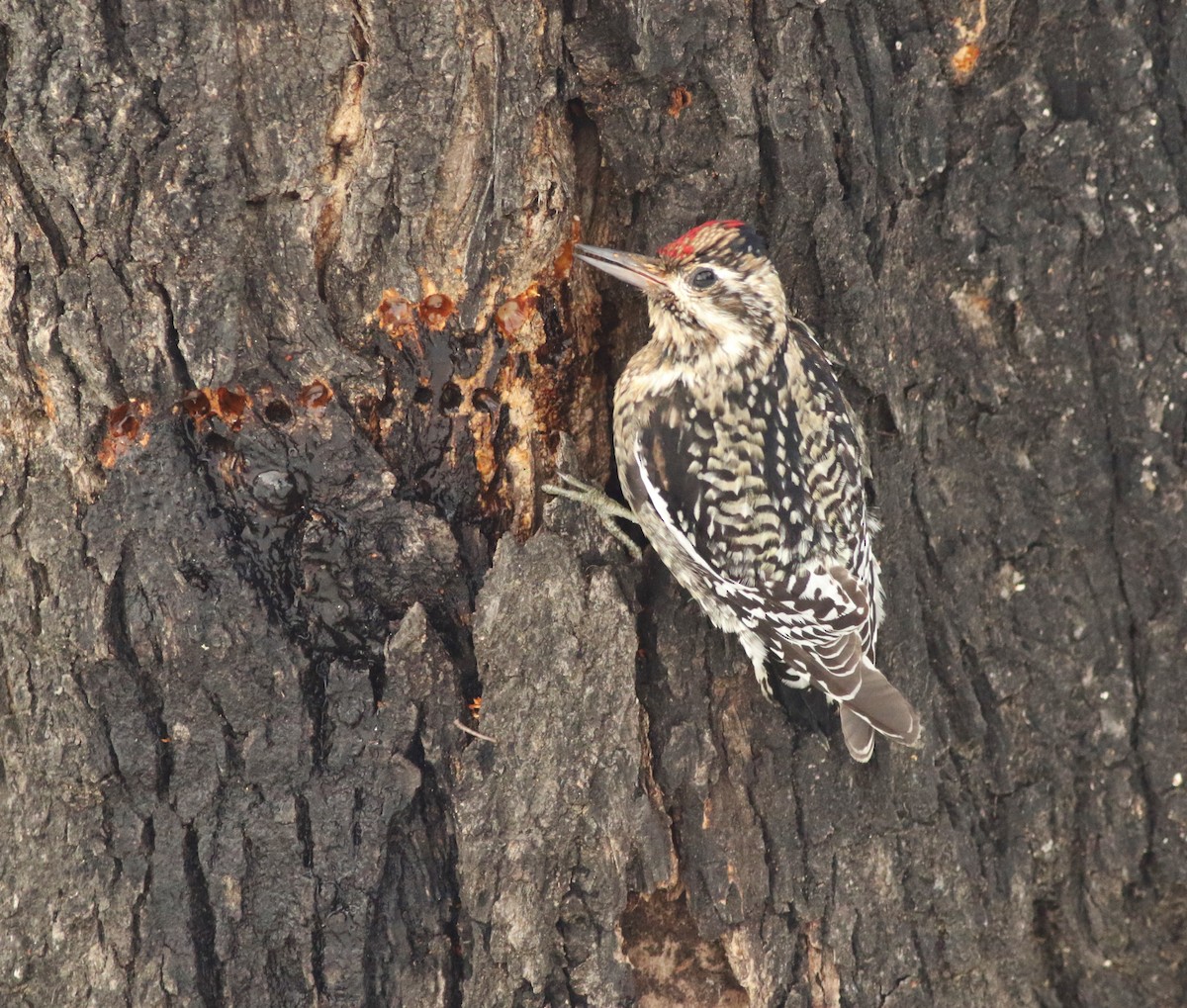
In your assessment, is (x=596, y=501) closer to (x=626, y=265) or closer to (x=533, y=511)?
(x=533, y=511)

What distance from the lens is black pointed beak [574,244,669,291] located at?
2.77m

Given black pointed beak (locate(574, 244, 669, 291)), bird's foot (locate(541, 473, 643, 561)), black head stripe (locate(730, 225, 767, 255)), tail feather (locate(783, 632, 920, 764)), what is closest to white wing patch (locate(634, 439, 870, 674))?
tail feather (locate(783, 632, 920, 764))

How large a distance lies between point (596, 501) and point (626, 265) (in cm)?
60

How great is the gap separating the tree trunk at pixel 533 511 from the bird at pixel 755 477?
0.34 feet

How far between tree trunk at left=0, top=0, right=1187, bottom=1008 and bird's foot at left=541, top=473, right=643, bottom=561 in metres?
→ 0.04

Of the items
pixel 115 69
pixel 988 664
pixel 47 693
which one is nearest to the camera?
pixel 115 69

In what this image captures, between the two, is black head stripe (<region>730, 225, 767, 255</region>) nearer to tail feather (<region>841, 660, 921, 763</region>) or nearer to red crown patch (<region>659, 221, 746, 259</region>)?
red crown patch (<region>659, 221, 746, 259</region>)

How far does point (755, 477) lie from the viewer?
316 cm

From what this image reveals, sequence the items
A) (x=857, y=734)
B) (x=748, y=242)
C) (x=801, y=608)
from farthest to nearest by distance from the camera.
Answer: (x=801, y=608) < (x=857, y=734) < (x=748, y=242)

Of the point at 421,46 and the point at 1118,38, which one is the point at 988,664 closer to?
the point at 1118,38

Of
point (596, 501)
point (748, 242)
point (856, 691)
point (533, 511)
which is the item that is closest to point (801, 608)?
point (856, 691)

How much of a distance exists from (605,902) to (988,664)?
1208 mm

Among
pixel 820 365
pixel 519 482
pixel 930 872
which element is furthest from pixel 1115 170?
pixel 930 872

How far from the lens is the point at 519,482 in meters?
2.82
